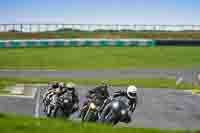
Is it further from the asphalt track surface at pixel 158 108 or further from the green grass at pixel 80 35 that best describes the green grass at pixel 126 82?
the green grass at pixel 80 35

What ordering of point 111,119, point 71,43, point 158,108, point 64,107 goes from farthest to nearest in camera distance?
1. point 71,43
2. point 158,108
3. point 64,107
4. point 111,119

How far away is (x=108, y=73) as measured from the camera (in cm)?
4081

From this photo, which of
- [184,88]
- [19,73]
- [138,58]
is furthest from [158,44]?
[184,88]

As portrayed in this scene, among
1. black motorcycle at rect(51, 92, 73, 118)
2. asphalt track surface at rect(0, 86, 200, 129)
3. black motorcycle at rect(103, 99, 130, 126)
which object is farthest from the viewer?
asphalt track surface at rect(0, 86, 200, 129)

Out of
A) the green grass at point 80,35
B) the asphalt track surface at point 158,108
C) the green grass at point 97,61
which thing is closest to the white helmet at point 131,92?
the asphalt track surface at point 158,108

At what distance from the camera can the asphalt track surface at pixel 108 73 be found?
38.2 m

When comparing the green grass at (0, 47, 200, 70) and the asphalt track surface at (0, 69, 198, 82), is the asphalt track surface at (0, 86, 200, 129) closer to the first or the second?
the asphalt track surface at (0, 69, 198, 82)

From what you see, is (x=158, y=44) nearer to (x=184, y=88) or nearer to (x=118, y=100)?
(x=184, y=88)

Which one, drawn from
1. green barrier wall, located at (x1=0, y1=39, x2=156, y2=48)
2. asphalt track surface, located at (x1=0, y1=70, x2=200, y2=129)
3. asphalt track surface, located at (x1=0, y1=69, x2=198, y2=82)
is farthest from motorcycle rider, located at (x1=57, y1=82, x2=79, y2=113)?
green barrier wall, located at (x1=0, y1=39, x2=156, y2=48)

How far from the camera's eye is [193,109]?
862 inches

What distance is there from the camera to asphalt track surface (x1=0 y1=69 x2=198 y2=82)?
125ft

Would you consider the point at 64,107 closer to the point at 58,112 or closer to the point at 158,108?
the point at 58,112

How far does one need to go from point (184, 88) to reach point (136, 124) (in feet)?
50.4

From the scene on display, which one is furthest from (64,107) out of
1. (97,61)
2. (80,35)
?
(80,35)
